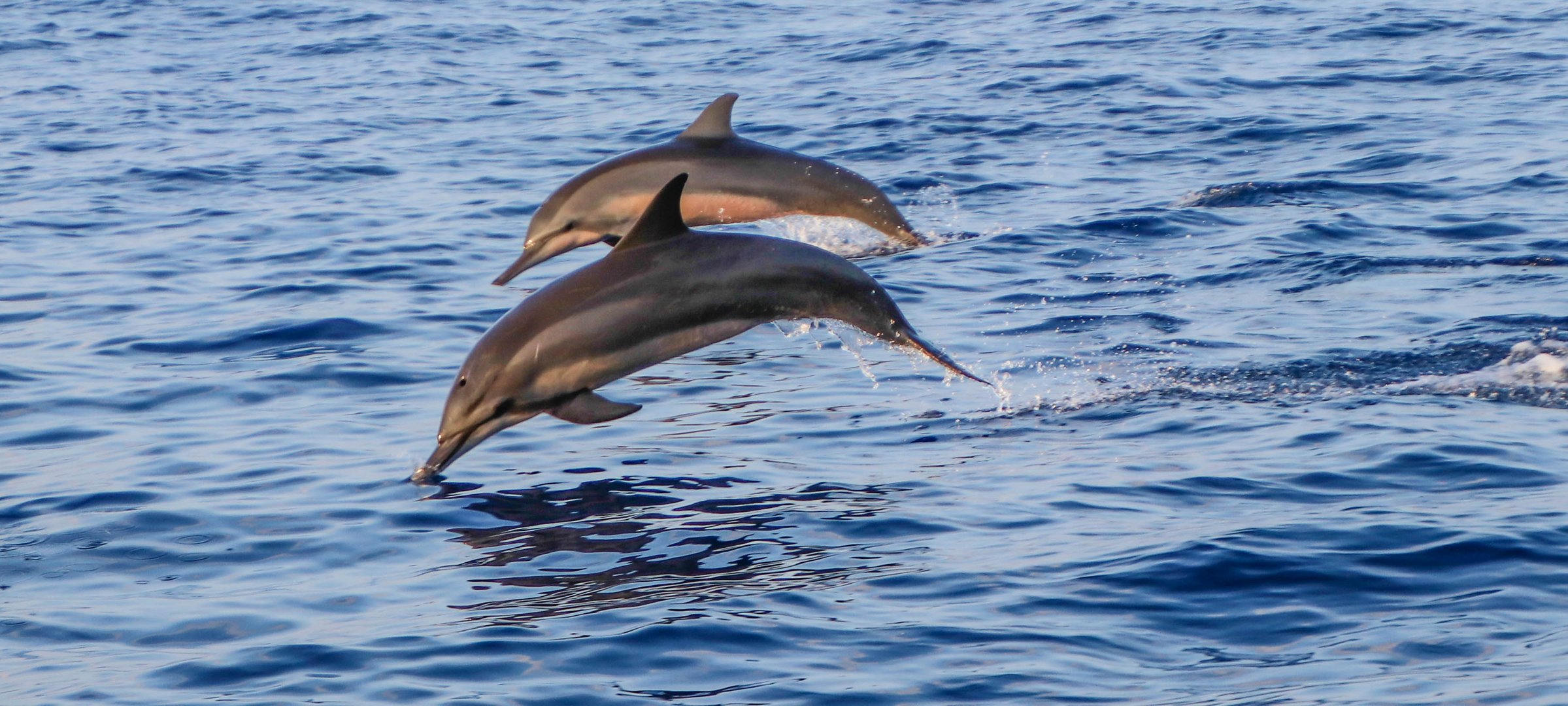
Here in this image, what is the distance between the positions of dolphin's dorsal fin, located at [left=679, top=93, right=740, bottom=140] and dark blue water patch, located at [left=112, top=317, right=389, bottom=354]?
286 cm

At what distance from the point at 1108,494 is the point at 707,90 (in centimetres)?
1603

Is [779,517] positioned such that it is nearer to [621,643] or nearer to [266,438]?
[621,643]

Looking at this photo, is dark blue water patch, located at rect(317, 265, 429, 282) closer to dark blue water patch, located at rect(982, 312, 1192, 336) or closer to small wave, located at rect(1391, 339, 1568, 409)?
dark blue water patch, located at rect(982, 312, 1192, 336)

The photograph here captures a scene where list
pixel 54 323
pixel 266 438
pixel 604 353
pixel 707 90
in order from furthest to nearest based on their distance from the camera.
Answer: pixel 707 90
pixel 54 323
pixel 266 438
pixel 604 353

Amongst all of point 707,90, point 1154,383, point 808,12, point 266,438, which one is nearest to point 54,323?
point 266,438

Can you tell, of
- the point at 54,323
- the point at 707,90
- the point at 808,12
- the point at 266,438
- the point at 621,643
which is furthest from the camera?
the point at 808,12

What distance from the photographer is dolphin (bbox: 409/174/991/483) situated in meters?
7.30

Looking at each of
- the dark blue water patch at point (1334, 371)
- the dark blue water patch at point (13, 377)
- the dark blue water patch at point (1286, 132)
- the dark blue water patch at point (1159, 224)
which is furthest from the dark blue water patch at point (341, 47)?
the dark blue water patch at point (1334, 371)

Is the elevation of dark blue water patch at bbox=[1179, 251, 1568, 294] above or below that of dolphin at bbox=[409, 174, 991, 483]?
below

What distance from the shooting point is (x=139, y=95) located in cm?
2344

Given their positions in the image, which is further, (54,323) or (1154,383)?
(54,323)

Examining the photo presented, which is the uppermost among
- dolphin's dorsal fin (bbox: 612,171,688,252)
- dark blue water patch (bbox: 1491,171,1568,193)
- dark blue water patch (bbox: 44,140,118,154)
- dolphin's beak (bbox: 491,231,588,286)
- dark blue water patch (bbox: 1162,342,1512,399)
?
dolphin's dorsal fin (bbox: 612,171,688,252)

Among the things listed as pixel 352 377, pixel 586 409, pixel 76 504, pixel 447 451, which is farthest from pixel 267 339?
pixel 586 409

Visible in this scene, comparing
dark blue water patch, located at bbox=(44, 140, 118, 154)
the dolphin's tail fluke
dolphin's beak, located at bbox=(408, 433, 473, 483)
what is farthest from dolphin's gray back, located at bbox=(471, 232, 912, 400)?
dark blue water patch, located at bbox=(44, 140, 118, 154)
